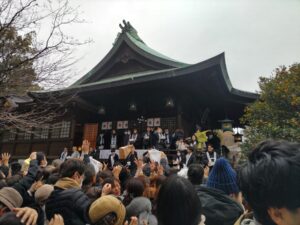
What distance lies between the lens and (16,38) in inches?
261

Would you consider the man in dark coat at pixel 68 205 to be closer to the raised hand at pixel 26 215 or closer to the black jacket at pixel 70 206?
the black jacket at pixel 70 206

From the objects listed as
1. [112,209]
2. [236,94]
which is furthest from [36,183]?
[236,94]

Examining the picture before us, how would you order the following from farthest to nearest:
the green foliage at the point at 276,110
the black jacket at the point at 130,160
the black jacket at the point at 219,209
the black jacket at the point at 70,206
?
the green foliage at the point at 276,110, the black jacket at the point at 130,160, the black jacket at the point at 70,206, the black jacket at the point at 219,209

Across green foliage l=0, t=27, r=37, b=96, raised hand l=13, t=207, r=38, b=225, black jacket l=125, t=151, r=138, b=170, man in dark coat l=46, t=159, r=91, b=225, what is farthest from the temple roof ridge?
raised hand l=13, t=207, r=38, b=225

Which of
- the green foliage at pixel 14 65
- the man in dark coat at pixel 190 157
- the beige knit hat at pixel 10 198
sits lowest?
the beige knit hat at pixel 10 198

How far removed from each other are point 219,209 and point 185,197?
2.32 ft

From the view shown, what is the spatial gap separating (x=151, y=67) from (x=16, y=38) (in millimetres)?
8477

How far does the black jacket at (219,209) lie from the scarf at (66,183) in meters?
1.38

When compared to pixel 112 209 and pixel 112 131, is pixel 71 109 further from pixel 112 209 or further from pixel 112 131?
pixel 112 209

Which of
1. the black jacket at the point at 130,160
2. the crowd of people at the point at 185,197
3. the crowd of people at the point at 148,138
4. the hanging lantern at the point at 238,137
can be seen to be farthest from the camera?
the hanging lantern at the point at 238,137

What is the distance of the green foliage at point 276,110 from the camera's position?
10.3 metres

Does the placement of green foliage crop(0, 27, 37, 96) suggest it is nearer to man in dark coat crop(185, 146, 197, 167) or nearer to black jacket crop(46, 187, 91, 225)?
black jacket crop(46, 187, 91, 225)

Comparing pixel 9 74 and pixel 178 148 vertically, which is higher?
pixel 9 74

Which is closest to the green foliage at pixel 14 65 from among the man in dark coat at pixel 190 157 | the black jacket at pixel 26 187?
the black jacket at pixel 26 187
